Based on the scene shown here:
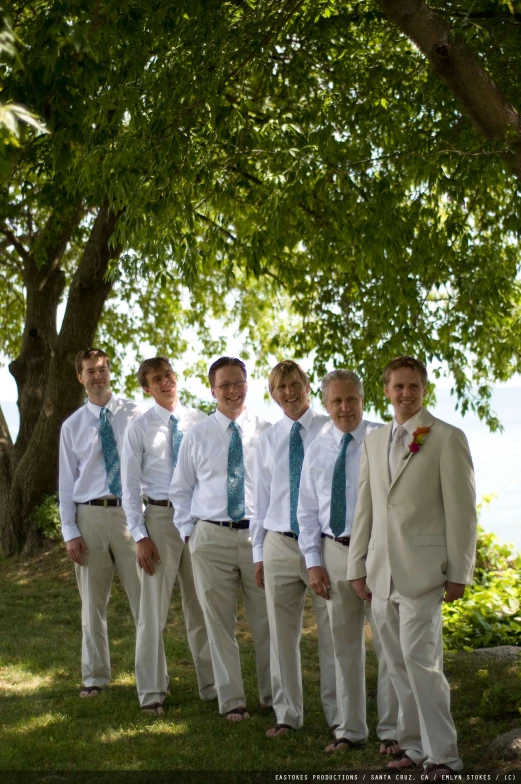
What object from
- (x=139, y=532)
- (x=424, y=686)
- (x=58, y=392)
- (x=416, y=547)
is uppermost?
(x=58, y=392)

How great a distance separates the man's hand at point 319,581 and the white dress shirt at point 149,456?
Result: 165cm

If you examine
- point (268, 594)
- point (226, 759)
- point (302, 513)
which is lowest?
point (226, 759)

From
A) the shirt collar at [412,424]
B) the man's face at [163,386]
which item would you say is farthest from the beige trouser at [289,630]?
the man's face at [163,386]

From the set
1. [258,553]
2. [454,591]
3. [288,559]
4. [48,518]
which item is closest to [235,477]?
[258,553]

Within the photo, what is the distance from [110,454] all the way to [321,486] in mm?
2288

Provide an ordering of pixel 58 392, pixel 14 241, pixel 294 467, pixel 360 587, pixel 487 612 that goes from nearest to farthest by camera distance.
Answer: pixel 360 587 < pixel 294 467 < pixel 487 612 < pixel 58 392 < pixel 14 241

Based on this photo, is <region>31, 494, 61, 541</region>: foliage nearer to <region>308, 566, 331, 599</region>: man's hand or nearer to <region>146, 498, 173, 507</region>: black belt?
<region>146, 498, 173, 507</region>: black belt

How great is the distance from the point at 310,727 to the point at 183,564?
5.18 feet

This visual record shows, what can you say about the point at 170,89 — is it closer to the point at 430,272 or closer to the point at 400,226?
the point at 400,226

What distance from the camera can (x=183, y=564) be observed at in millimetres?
7035

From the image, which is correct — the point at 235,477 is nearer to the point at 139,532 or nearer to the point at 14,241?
the point at 139,532

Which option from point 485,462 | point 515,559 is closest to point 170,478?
point 515,559

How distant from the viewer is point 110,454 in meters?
7.43

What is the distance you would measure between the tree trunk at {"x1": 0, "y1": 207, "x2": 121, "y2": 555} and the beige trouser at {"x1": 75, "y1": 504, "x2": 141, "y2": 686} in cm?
642
